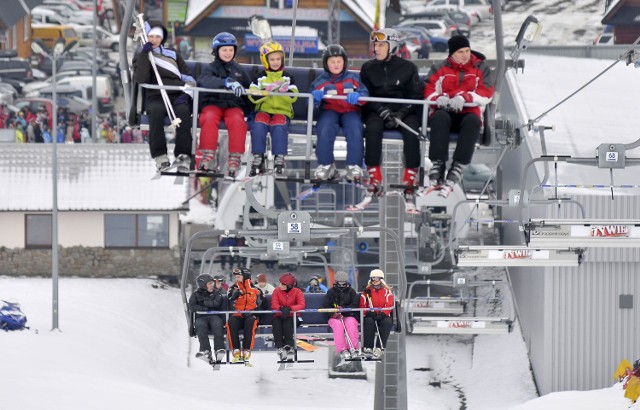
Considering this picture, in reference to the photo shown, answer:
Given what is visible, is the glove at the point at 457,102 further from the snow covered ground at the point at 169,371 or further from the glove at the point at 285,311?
the snow covered ground at the point at 169,371

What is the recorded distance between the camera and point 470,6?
72125 millimetres

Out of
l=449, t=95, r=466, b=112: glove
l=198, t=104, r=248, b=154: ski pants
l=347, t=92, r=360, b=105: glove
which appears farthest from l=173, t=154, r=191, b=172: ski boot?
l=449, t=95, r=466, b=112: glove

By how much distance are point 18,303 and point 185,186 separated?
6839mm

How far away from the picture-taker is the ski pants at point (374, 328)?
62.6ft

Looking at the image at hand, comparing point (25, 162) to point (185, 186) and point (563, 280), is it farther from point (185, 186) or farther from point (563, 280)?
point (563, 280)

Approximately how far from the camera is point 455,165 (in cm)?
1820

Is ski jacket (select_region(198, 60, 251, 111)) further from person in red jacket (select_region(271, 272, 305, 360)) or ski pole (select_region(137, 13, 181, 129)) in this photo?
person in red jacket (select_region(271, 272, 305, 360))

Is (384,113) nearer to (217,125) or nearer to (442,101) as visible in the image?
(442,101)

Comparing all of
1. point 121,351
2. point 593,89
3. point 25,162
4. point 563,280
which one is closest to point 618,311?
point 563,280

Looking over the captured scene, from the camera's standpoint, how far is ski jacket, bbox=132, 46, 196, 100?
17.9m

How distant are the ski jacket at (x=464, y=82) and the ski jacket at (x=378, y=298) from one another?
2477mm

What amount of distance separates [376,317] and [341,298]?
50 cm

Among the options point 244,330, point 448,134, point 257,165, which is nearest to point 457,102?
point 448,134

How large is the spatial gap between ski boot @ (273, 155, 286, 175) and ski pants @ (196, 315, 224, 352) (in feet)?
6.26
